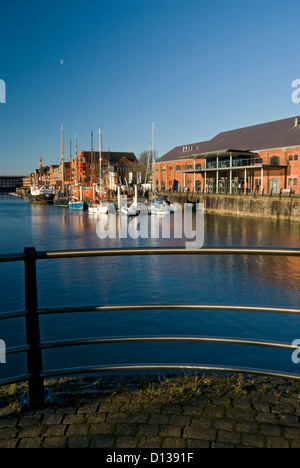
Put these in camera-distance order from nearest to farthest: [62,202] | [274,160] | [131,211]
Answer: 1. [131,211]
2. [274,160]
3. [62,202]

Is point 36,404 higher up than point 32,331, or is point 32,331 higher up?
point 32,331

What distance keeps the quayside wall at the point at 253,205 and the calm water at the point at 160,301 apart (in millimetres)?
17129

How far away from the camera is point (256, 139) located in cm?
6225

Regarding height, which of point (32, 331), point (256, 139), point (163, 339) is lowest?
point (163, 339)

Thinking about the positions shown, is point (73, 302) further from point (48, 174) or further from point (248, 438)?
point (48, 174)

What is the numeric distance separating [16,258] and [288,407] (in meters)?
2.30

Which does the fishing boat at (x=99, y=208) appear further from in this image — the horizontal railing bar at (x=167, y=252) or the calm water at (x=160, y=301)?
the horizontal railing bar at (x=167, y=252)

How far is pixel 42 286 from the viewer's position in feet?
53.6

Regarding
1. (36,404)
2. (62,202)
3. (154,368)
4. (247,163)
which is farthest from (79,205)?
(154,368)

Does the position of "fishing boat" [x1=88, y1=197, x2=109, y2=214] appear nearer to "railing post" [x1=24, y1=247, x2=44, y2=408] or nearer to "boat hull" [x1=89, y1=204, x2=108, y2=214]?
"boat hull" [x1=89, y1=204, x2=108, y2=214]

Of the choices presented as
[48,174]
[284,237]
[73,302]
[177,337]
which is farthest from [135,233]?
[48,174]

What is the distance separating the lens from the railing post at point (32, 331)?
9.09 ft

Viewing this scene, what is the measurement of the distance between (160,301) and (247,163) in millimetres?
45525

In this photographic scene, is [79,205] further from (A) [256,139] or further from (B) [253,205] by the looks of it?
(A) [256,139]
